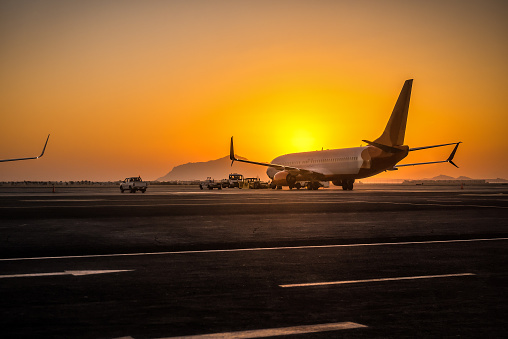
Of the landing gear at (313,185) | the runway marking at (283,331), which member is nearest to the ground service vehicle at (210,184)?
the landing gear at (313,185)

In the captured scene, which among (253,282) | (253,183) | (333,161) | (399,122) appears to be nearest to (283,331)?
(253,282)

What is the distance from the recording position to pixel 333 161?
66.9m

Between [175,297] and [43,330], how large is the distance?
2207mm

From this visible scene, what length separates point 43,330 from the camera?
6.30 m

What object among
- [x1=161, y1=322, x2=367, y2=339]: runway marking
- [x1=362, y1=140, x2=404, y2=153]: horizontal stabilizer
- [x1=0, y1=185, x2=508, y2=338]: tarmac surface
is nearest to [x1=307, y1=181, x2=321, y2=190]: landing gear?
[x1=362, y1=140, x2=404, y2=153]: horizontal stabilizer

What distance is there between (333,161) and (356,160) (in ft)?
13.7

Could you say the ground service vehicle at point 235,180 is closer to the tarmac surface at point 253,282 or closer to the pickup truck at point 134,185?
the pickup truck at point 134,185

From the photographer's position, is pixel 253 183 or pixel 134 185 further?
pixel 253 183

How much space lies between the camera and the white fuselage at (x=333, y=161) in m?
63.7

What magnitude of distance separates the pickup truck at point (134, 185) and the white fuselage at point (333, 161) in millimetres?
20562

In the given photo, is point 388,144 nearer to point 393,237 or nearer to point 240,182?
point 240,182

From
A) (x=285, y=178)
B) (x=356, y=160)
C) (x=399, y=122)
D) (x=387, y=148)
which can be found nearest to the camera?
(x=387, y=148)

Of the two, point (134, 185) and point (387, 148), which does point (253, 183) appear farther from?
point (387, 148)

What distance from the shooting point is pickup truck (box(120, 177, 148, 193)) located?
219 feet
